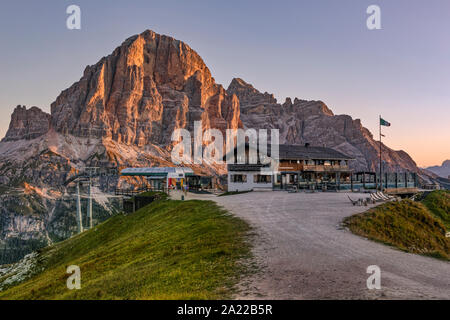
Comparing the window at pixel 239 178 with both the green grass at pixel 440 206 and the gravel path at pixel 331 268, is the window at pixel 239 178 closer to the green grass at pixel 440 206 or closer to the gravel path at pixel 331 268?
the green grass at pixel 440 206

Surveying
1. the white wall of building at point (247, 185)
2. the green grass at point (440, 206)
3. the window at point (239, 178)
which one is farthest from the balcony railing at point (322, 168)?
the green grass at point (440, 206)

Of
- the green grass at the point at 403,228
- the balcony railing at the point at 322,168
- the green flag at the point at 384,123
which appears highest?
the green flag at the point at 384,123

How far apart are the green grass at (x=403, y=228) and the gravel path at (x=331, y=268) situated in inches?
91.4

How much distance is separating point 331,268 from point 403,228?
1496 centimetres

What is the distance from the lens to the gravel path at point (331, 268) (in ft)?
28.3

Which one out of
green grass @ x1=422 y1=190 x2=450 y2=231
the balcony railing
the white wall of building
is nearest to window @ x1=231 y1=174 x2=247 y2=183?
the white wall of building

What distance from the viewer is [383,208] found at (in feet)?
84.6

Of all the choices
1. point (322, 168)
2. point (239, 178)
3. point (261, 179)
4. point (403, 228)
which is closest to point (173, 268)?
point (403, 228)

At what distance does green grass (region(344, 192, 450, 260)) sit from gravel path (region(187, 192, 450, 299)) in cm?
232

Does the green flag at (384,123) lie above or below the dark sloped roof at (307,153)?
above

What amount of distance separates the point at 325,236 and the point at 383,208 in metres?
12.7

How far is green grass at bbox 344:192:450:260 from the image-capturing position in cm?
1912

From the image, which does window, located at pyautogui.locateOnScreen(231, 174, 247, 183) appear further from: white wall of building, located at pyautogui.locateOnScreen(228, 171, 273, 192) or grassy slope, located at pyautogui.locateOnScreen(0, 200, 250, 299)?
grassy slope, located at pyautogui.locateOnScreen(0, 200, 250, 299)
